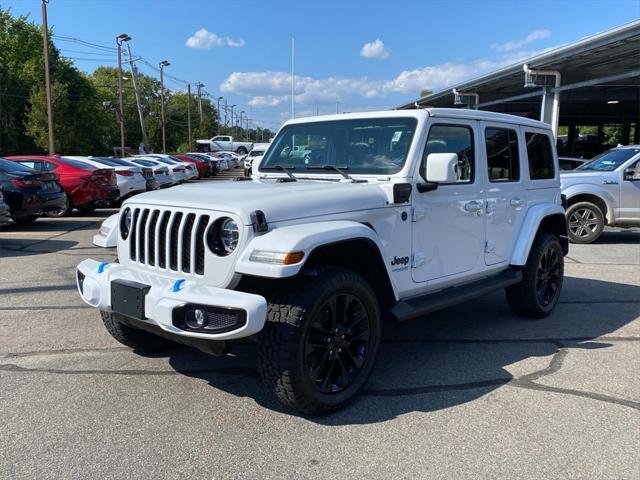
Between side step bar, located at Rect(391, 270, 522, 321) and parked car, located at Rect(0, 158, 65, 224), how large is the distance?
31.8ft

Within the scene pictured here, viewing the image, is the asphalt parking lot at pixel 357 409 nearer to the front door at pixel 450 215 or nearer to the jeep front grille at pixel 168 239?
the front door at pixel 450 215

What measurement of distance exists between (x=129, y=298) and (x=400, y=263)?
1823 mm

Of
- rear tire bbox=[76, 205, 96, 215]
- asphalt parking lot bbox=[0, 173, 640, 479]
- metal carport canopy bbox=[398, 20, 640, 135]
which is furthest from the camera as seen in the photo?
metal carport canopy bbox=[398, 20, 640, 135]

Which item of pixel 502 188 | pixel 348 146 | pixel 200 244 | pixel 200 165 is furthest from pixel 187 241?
pixel 200 165

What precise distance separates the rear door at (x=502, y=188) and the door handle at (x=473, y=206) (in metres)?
0.11

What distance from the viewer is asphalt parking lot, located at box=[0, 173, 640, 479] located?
293 centimetres

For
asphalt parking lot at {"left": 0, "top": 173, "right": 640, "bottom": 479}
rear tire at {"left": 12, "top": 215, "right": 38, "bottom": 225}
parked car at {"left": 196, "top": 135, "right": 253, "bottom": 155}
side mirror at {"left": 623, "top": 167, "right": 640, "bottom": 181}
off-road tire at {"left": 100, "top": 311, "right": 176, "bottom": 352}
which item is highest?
parked car at {"left": 196, "top": 135, "right": 253, "bottom": 155}

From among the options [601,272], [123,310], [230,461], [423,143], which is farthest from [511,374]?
[601,272]

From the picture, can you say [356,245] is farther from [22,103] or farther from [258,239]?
[22,103]

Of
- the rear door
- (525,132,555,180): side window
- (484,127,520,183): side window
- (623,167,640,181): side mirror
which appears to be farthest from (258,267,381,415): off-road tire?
(623,167,640,181): side mirror

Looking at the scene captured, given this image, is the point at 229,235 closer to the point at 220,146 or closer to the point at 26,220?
the point at 26,220

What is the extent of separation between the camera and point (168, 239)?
3.49m

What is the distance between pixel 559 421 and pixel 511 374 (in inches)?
30.0

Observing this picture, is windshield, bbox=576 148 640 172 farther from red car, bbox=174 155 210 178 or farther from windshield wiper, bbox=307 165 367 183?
red car, bbox=174 155 210 178
